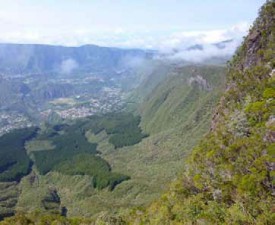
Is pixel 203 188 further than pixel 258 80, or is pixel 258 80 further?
pixel 258 80

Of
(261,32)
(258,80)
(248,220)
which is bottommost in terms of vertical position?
(248,220)

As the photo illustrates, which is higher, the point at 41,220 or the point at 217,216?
the point at 217,216

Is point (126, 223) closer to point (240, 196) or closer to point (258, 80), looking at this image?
point (240, 196)

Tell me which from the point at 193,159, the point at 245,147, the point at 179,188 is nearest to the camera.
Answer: the point at 245,147

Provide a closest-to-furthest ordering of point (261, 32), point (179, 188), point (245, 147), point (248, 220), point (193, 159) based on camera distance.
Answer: point (248, 220) → point (245, 147) → point (179, 188) → point (193, 159) → point (261, 32)

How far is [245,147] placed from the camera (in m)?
95.4

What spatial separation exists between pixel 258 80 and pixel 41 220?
80.1 metres

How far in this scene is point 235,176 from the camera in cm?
8988

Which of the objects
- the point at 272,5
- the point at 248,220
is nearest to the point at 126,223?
the point at 248,220

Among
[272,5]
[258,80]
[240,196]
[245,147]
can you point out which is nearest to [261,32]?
[272,5]

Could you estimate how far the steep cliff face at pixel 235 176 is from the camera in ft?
264

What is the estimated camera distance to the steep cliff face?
80438 millimetres

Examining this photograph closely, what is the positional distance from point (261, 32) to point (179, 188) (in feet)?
284

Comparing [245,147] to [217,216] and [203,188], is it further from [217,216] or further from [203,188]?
[217,216]
